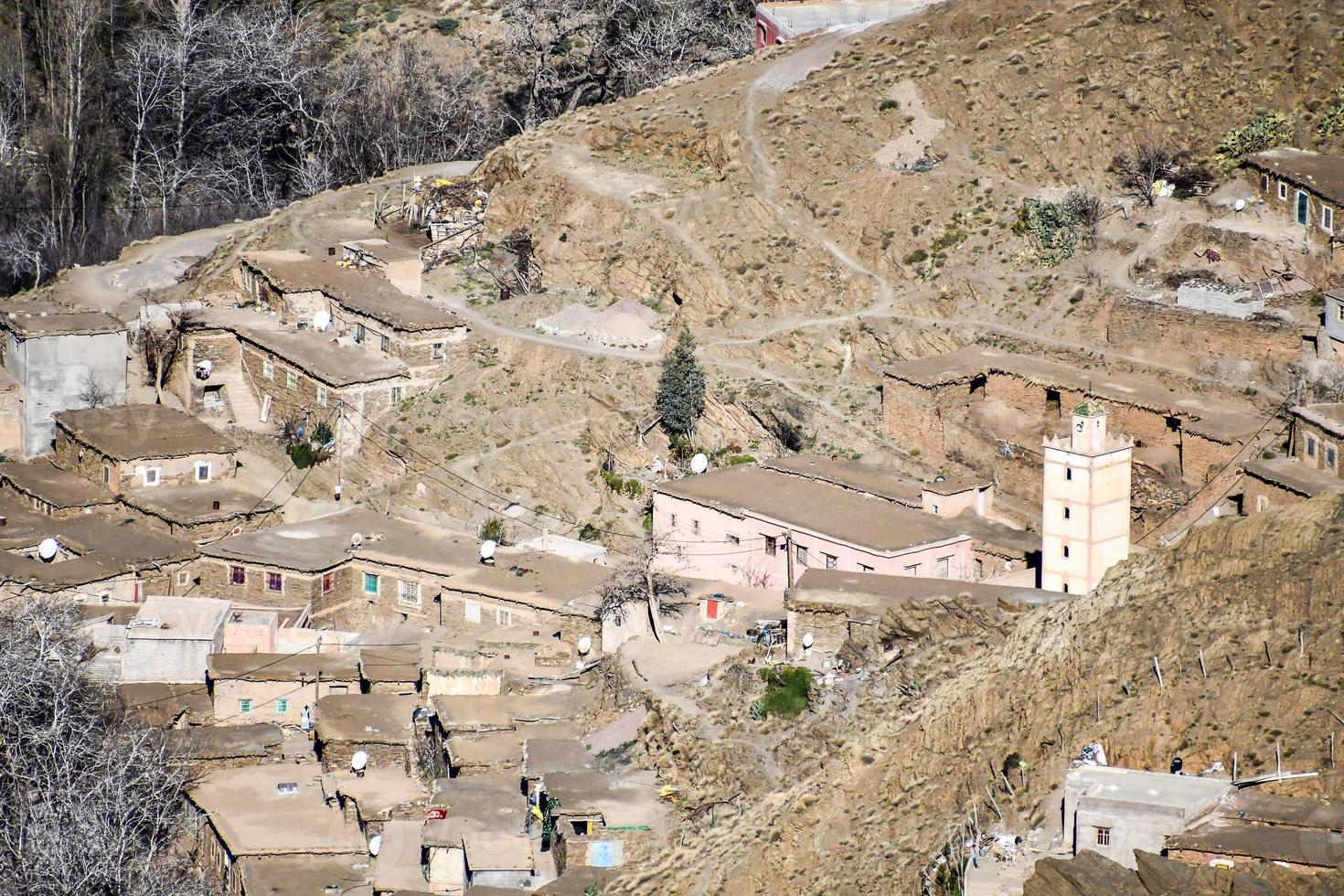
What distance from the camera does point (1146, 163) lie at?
64.9 m

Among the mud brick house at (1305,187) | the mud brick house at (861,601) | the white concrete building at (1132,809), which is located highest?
the mud brick house at (1305,187)

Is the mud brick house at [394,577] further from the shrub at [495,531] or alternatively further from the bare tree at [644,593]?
the bare tree at [644,593]

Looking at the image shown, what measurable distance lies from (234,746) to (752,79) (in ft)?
86.9

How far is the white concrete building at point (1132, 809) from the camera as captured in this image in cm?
3753

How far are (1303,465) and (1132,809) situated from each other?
17.5 metres

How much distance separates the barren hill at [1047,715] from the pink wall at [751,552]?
7638mm

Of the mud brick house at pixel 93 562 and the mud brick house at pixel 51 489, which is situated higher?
the mud brick house at pixel 51 489

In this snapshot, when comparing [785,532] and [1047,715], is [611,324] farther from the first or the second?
[1047,715]

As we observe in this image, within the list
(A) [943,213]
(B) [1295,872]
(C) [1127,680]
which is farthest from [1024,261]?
(B) [1295,872]

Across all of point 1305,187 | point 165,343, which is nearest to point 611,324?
point 165,343

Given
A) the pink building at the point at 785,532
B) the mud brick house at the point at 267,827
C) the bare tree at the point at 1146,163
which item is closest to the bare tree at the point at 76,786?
the mud brick house at the point at 267,827

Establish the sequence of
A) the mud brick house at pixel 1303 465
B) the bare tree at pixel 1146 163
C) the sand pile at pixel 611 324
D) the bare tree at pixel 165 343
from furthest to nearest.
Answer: the bare tree at pixel 165 343 → the sand pile at pixel 611 324 → the bare tree at pixel 1146 163 → the mud brick house at pixel 1303 465

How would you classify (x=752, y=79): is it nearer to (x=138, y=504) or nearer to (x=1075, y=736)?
(x=138, y=504)

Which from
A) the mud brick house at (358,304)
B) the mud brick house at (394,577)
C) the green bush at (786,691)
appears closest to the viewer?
the green bush at (786,691)
